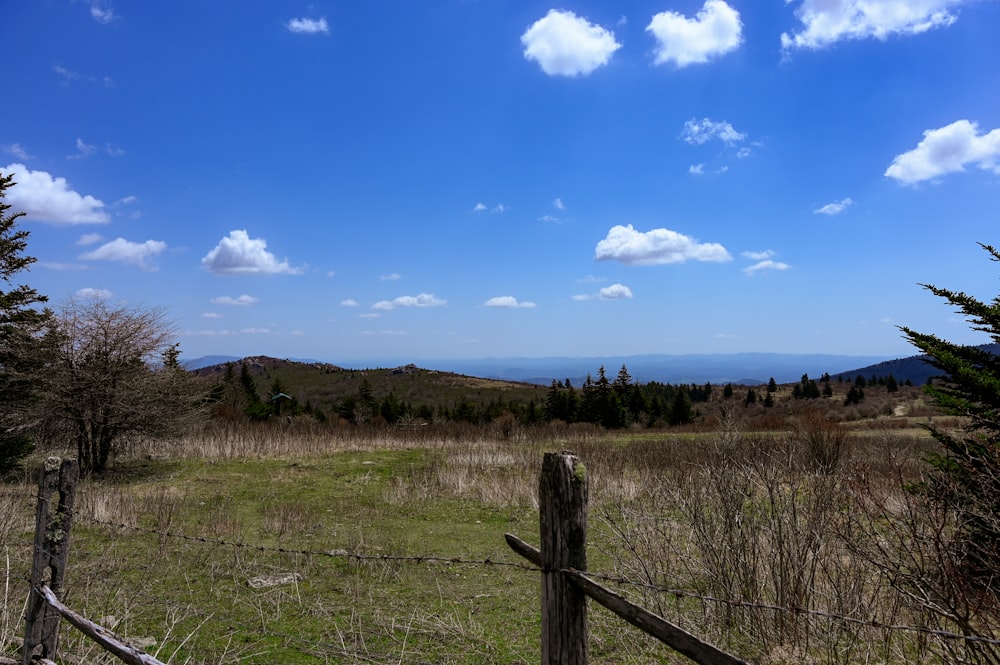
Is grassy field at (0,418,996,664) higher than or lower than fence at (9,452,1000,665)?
lower

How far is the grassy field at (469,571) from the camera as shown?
14.8 feet

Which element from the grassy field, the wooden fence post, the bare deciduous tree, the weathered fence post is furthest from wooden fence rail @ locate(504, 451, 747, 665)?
the bare deciduous tree

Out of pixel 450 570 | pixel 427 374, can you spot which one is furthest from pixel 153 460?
pixel 427 374

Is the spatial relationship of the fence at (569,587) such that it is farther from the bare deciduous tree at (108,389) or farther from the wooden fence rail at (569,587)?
the bare deciduous tree at (108,389)

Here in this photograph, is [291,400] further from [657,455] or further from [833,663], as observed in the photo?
[833,663]

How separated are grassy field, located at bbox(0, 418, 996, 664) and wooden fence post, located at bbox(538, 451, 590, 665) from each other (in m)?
0.22

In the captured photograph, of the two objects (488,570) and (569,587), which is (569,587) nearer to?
(569,587)

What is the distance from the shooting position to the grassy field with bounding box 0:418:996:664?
4.50 meters

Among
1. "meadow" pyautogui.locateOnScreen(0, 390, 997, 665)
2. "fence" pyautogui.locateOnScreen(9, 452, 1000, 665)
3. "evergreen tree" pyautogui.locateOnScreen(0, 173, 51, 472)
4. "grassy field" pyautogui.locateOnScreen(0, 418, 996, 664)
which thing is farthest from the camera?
"evergreen tree" pyautogui.locateOnScreen(0, 173, 51, 472)

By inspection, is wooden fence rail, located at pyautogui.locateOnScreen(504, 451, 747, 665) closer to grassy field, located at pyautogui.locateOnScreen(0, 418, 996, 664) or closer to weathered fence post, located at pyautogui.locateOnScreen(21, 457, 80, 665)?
grassy field, located at pyautogui.locateOnScreen(0, 418, 996, 664)

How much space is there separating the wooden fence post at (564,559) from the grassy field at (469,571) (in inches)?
8.8

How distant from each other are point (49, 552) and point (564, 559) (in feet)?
10.9

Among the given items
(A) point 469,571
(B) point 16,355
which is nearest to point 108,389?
(B) point 16,355

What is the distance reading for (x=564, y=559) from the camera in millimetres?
2336
